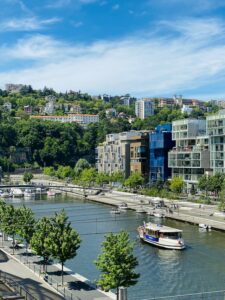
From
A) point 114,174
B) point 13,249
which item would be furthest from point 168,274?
point 114,174

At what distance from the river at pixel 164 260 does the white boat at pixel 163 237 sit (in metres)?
0.50

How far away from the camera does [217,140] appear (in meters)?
70.9

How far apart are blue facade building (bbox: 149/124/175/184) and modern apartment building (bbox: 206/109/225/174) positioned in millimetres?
12985

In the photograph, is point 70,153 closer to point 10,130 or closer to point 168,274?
point 10,130

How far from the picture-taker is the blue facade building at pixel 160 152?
84.8 meters

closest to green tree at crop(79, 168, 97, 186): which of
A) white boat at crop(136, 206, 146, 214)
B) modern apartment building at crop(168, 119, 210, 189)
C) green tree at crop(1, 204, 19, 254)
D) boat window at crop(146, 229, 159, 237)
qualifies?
modern apartment building at crop(168, 119, 210, 189)

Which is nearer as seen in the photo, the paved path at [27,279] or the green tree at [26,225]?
the paved path at [27,279]

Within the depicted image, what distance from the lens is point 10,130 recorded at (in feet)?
478

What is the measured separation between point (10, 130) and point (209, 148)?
8331 cm

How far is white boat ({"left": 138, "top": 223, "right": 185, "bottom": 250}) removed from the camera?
40031 millimetres

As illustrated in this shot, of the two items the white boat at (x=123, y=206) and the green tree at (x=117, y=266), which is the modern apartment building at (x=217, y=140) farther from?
the green tree at (x=117, y=266)

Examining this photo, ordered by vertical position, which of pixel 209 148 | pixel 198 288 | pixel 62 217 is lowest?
pixel 198 288

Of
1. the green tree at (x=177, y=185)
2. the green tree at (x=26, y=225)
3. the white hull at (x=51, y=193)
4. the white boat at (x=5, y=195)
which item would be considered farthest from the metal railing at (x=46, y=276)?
the white hull at (x=51, y=193)

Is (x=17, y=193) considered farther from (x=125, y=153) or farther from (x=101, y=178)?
(x=125, y=153)
